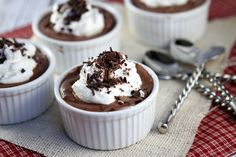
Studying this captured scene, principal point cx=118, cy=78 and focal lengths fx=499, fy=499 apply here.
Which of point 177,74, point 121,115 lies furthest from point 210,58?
point 121,115

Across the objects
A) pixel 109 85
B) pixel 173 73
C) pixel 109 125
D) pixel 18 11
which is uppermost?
pixel 109 85

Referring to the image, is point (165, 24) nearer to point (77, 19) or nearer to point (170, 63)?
point (170, 63)

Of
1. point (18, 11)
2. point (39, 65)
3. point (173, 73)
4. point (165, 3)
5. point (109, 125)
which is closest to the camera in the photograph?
point (109, 125)

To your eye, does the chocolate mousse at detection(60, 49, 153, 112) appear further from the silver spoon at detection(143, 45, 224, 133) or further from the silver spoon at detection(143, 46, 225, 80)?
the silver spoon at detection(143, 46, 225, 80)

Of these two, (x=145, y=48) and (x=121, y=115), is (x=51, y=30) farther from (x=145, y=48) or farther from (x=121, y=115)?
(x=121, y=115)

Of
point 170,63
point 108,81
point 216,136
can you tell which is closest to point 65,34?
point 170,63

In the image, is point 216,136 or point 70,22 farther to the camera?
point 70,22

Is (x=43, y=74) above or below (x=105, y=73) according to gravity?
below

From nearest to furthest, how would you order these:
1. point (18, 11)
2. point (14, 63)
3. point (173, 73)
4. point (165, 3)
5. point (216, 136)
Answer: point (216, 136) < point (14, 63) < point (173, 73) < point (165, 3) < point (18, 11)
